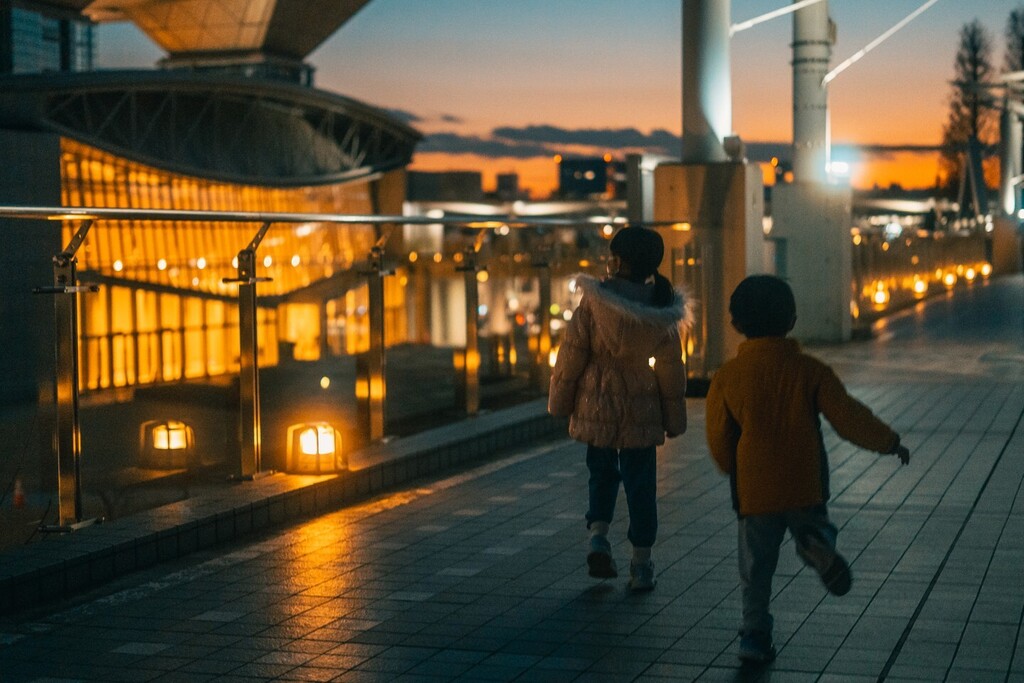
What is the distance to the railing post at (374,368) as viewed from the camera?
1056 centimetres

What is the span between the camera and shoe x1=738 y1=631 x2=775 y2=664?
5.45 meters

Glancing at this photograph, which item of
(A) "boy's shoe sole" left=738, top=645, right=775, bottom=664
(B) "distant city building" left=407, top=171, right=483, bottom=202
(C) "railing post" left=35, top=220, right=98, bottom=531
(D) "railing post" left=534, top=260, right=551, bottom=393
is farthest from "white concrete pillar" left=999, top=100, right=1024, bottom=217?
(A) "boy's shoe sole" left=738, top=645, right=775, bottom=664

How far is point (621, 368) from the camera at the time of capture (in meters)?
6.75

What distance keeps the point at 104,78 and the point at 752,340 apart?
46.1 metres

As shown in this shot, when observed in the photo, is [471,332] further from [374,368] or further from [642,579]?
[642,579]

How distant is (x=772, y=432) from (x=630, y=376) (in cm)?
138

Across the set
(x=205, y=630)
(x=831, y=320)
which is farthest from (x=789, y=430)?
(x=831, y=320)

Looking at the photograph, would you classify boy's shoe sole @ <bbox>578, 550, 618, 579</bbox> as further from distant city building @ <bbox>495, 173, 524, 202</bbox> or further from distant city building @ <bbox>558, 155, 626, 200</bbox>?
distant city building @ <bbox>558, 155, 626, 200</bbox>

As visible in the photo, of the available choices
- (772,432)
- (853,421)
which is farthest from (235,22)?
(853,421)

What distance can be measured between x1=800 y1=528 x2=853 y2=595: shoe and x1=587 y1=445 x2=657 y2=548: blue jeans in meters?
1.40

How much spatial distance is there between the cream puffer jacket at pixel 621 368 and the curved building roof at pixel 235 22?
56301mm

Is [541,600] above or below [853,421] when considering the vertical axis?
below

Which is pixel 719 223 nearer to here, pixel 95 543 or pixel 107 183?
pixel 95 543

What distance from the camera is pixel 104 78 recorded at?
48844 millimetres
